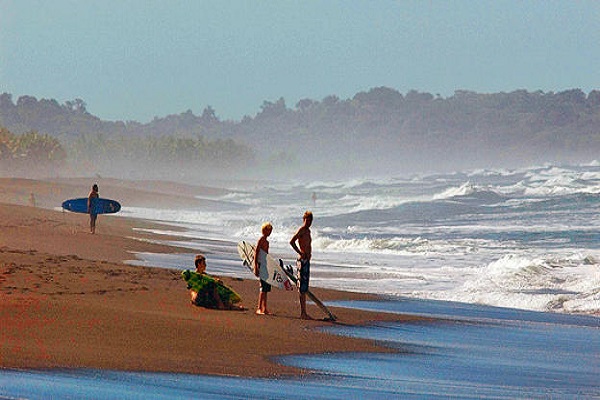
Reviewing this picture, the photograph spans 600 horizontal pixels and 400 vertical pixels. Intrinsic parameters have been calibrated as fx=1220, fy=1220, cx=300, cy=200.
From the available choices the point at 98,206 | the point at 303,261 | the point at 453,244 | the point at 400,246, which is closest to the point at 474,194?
the point at 453,244

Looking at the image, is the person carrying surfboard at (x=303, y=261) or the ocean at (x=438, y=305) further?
the person carrying surfboard at (x=303, y=261)

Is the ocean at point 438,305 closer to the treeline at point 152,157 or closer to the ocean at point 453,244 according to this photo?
the ocean at point 453,244

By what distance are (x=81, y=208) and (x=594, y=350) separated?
69.1 ft

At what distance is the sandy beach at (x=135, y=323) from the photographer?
10406mm

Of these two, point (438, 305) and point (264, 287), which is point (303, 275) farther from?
point (438, 305)

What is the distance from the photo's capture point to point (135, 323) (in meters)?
12.4

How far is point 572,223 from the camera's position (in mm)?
39938

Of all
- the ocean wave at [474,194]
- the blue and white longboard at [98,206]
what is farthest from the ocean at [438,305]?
the ocean wave at [474,194]

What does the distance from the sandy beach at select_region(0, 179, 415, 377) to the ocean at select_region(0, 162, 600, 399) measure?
44cm

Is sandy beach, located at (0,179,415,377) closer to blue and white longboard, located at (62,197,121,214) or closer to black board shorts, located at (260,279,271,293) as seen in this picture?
black board shorts, located at (260,279,271,293)

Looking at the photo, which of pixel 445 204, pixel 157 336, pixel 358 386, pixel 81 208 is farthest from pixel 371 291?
pixel 445 204

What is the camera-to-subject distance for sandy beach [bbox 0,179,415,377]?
10406mm

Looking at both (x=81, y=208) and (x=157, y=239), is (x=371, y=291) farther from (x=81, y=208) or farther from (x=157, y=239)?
(x=81, y=208)

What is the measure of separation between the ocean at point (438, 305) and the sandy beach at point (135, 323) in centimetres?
44
